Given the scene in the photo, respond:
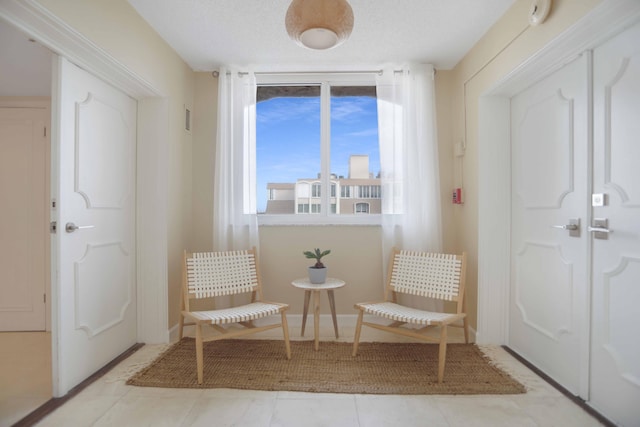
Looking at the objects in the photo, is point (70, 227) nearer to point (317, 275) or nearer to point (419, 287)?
point (317, 275)

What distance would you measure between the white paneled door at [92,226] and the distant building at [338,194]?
50.2 inches

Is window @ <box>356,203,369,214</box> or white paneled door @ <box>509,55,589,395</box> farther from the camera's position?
window @ <box>356,203,369,214</box>

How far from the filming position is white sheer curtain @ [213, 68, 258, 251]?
312 centimetres

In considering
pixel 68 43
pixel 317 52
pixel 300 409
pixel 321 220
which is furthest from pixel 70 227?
pixel 317 52

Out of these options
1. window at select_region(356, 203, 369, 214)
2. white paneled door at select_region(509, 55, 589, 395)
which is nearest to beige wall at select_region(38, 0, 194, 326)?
window at select_region(356, 203, 369, 214)

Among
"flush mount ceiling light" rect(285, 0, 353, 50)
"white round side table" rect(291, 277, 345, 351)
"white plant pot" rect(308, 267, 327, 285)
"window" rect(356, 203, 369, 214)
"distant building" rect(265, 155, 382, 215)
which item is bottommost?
"white round side table" rect(291, 277, 345, 351)

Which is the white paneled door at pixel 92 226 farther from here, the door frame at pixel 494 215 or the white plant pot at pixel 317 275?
the door frame at pixel 494 215

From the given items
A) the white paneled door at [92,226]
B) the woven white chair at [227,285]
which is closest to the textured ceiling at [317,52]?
the white paneled door at [92,226]

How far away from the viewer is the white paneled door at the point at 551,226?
195 centimetres

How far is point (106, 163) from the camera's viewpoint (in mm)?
2381

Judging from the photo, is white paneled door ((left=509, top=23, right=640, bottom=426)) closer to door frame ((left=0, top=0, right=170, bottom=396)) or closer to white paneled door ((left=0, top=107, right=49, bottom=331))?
door frame ((left=0, top=0, right=170, bottom=396))

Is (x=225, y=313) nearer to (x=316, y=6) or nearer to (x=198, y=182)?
(x=198, y=182)

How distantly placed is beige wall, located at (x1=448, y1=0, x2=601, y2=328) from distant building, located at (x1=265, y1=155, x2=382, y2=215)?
0.80m

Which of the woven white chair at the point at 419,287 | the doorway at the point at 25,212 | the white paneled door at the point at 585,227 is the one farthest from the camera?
the doorway at the point at 25,212
